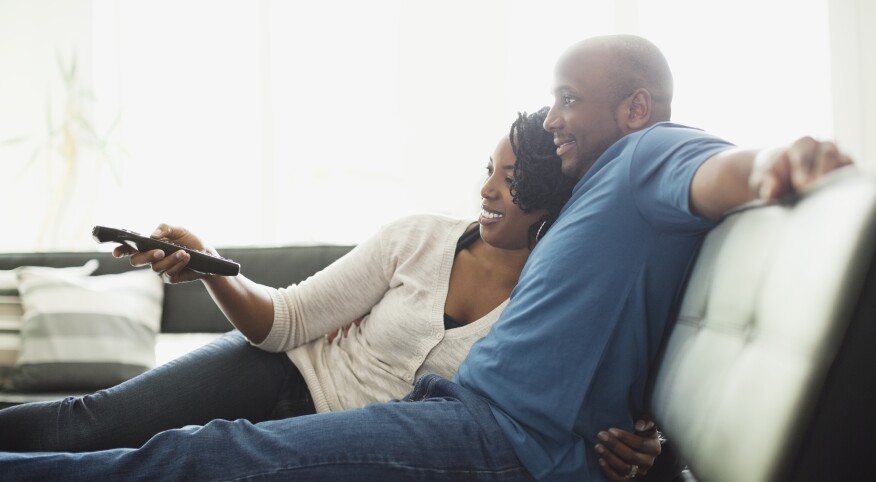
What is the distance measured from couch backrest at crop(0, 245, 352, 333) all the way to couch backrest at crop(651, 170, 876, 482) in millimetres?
1419

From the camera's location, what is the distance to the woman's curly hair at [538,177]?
1225 mm

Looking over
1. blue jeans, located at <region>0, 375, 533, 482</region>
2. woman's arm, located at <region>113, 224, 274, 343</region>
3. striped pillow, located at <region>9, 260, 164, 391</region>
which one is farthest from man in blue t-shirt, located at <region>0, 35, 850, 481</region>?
striped pillow, located at <region>9, 260, 164, 391</region>

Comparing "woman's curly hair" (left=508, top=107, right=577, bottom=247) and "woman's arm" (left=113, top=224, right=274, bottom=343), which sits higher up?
"woman's curly hair" (left=508, top=107, right=577, bottom=247)

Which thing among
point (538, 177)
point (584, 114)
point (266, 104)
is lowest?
point (538, 177)

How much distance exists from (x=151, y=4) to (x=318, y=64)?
0.88m

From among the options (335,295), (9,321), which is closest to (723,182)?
(335,295)

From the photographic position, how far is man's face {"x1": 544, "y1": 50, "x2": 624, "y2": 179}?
3.65ft

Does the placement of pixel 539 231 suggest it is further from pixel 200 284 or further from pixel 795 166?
pixel 200 284

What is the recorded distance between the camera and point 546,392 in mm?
842

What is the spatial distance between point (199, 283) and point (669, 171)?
66.4 inches

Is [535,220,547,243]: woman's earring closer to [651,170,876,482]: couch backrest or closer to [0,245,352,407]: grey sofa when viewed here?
[651,170,876,482]: couch backrest

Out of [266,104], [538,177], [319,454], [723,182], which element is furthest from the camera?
[266,104]

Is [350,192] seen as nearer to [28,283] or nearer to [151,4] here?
[151,4]

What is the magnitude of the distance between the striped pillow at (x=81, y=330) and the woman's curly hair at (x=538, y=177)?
1.19 m
